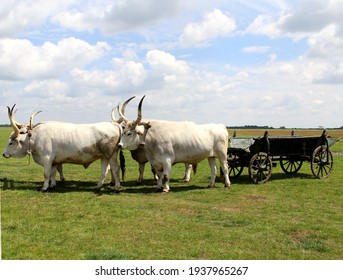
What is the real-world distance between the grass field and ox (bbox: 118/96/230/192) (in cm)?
97

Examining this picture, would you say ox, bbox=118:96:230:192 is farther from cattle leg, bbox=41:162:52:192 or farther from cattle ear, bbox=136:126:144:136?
cattle leg, bbox=41:162:52:192

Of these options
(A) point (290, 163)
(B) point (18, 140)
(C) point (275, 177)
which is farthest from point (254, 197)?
(B) point (18, 140)

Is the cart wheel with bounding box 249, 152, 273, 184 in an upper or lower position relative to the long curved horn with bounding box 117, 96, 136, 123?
lower

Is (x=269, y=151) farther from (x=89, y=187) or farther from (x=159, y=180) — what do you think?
(x=89, y=187)

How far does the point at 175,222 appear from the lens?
27.0 feet

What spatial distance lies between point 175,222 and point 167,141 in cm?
420

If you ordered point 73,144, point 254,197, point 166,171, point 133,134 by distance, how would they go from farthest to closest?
point 133,134
point 166,171
point 73,144
point 254,197

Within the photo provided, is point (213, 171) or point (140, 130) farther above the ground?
point (140, 130)

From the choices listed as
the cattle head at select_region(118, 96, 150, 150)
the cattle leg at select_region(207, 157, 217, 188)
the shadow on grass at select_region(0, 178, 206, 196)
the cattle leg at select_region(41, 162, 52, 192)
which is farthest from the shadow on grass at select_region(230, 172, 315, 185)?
the cattle leg at select_region(41, 162, 52, 192)

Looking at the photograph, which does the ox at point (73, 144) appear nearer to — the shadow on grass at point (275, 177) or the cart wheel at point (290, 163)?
the shadow on grass at point (275, 177)

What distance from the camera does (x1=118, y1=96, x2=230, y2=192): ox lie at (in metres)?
12.1

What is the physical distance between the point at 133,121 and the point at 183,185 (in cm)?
302

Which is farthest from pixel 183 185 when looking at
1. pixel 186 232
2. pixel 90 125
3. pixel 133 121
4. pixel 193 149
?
pixel 186 232
